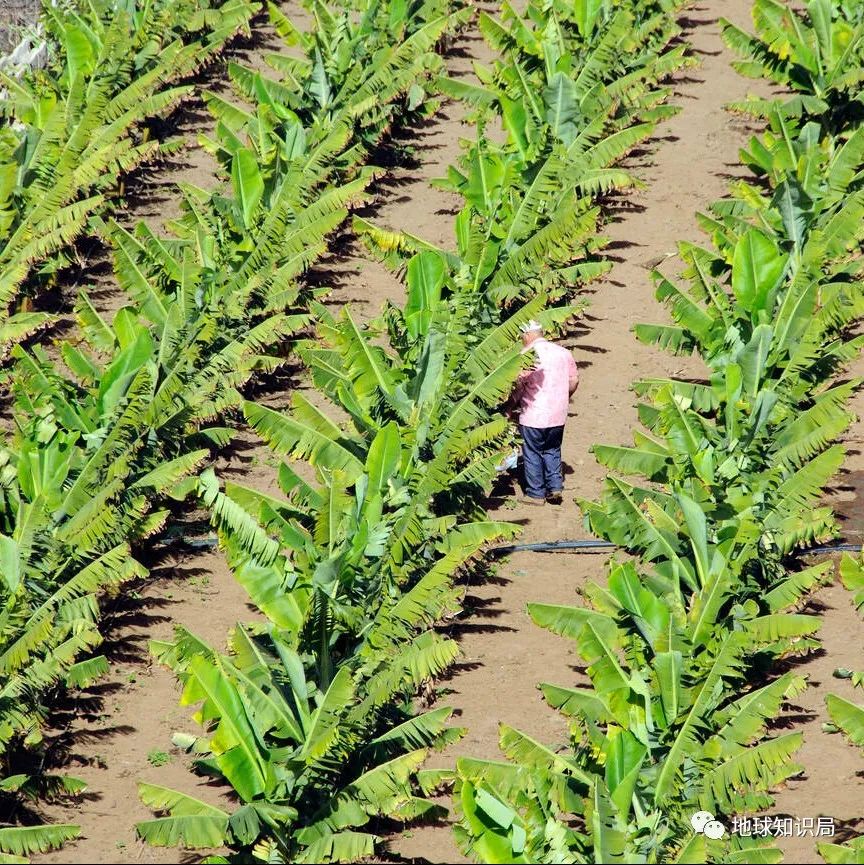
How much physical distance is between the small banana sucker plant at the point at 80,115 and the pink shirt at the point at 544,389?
5322mm

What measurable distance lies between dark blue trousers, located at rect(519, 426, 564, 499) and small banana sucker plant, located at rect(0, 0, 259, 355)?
212 inches

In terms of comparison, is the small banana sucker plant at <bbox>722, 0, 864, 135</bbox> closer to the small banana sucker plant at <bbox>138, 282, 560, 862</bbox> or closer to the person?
the person

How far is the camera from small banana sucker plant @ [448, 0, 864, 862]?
10695mm

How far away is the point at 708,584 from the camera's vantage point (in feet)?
41.0

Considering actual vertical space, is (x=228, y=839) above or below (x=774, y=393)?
below

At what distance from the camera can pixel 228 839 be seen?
1073cm

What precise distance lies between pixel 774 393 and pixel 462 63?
1275cm

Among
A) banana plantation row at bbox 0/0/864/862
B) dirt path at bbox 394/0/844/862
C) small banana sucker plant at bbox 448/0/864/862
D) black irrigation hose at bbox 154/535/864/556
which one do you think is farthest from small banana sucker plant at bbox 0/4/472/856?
dirt path at bbox 394/0/844/862

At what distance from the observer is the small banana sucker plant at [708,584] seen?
10695 millimetres

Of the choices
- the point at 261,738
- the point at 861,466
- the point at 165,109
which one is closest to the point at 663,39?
the point at 165,109

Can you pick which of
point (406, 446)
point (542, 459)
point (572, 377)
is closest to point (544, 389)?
point (572, 377)

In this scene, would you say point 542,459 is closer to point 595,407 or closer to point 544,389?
point 544,389

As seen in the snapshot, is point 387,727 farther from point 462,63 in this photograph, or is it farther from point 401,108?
point 462,63

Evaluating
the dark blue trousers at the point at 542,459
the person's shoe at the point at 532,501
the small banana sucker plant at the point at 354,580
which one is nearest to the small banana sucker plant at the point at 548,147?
the dark blue trousers at the point at 542,459
